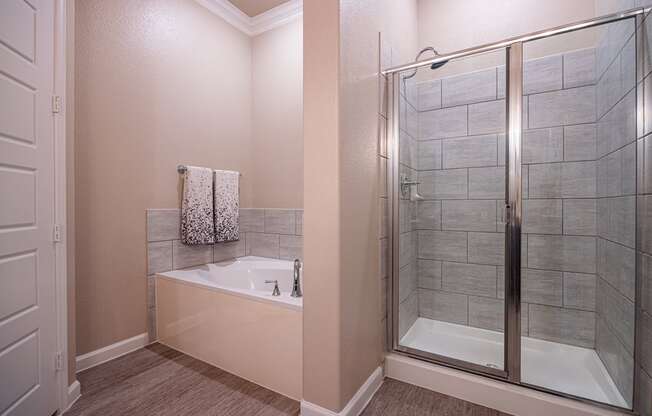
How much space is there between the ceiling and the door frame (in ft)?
5.46

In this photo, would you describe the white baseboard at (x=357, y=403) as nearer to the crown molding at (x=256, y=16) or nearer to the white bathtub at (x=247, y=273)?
the white bathtub at (x=247, y=273)

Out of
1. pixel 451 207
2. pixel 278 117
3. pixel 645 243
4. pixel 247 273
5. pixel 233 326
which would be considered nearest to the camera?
pixel 645 243

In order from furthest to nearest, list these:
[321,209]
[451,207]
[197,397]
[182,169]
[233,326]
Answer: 1. [182,169]
2. [451,207]
3. [233,326]
4. [197,397]
5. [321,209]

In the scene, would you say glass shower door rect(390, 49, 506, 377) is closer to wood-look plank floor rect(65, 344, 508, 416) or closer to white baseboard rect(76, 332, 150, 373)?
wood-look plank floor rect(65, 344, 508, 416)

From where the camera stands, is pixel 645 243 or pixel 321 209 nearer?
pixel 645 243

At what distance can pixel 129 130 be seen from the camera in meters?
2.22

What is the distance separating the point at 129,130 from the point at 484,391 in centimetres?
280

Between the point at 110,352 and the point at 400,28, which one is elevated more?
the point at 400,28

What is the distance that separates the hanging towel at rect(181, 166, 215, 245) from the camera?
2.51 metres

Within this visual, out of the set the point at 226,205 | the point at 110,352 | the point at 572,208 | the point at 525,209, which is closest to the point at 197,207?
the point at 226,205

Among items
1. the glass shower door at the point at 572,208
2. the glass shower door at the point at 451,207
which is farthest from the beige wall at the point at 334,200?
the glass shower door at the point at 572,208

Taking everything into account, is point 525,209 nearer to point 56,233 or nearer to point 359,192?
point 359,192

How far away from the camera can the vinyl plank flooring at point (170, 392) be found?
1.58 metres

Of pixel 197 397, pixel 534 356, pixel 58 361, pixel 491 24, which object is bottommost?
pixel 197 397
